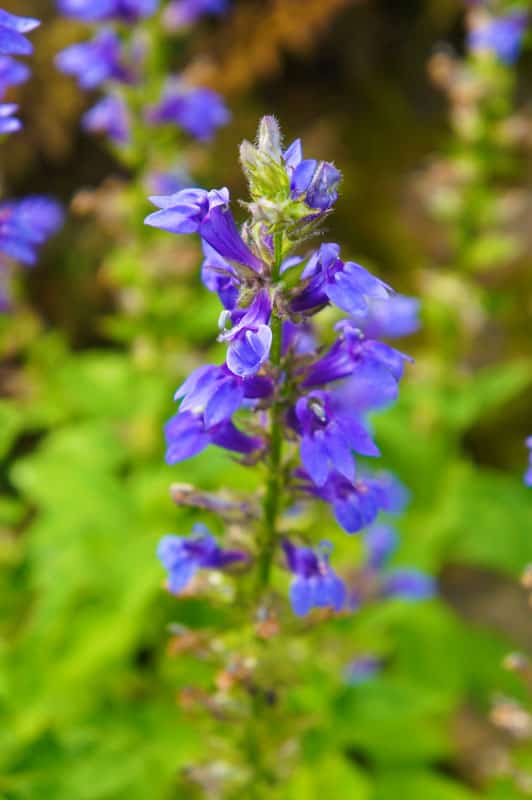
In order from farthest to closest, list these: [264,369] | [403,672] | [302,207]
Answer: [403,672], [264,369], [302,207]

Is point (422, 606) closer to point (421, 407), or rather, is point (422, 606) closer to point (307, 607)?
point (421, 407)

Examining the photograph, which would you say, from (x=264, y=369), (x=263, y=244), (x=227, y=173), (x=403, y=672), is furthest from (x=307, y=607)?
(x=227, y=173)

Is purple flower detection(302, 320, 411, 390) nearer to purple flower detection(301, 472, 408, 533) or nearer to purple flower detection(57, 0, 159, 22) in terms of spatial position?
purple flower detection(301, 472, 408, 533)

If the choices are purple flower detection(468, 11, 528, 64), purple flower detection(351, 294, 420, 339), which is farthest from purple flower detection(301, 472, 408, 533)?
purple flower detection(468, 11, 528, 64)

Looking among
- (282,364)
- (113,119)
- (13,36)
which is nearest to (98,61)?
(113,119)

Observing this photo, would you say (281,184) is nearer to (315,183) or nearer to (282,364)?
(315,183)

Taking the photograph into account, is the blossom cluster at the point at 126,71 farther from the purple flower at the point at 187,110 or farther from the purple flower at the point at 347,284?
the purple flower at the point at 347,284

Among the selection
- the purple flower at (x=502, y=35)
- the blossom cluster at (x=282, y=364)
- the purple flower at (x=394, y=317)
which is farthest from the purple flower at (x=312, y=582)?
the purple flower at (x=502, y=35)
